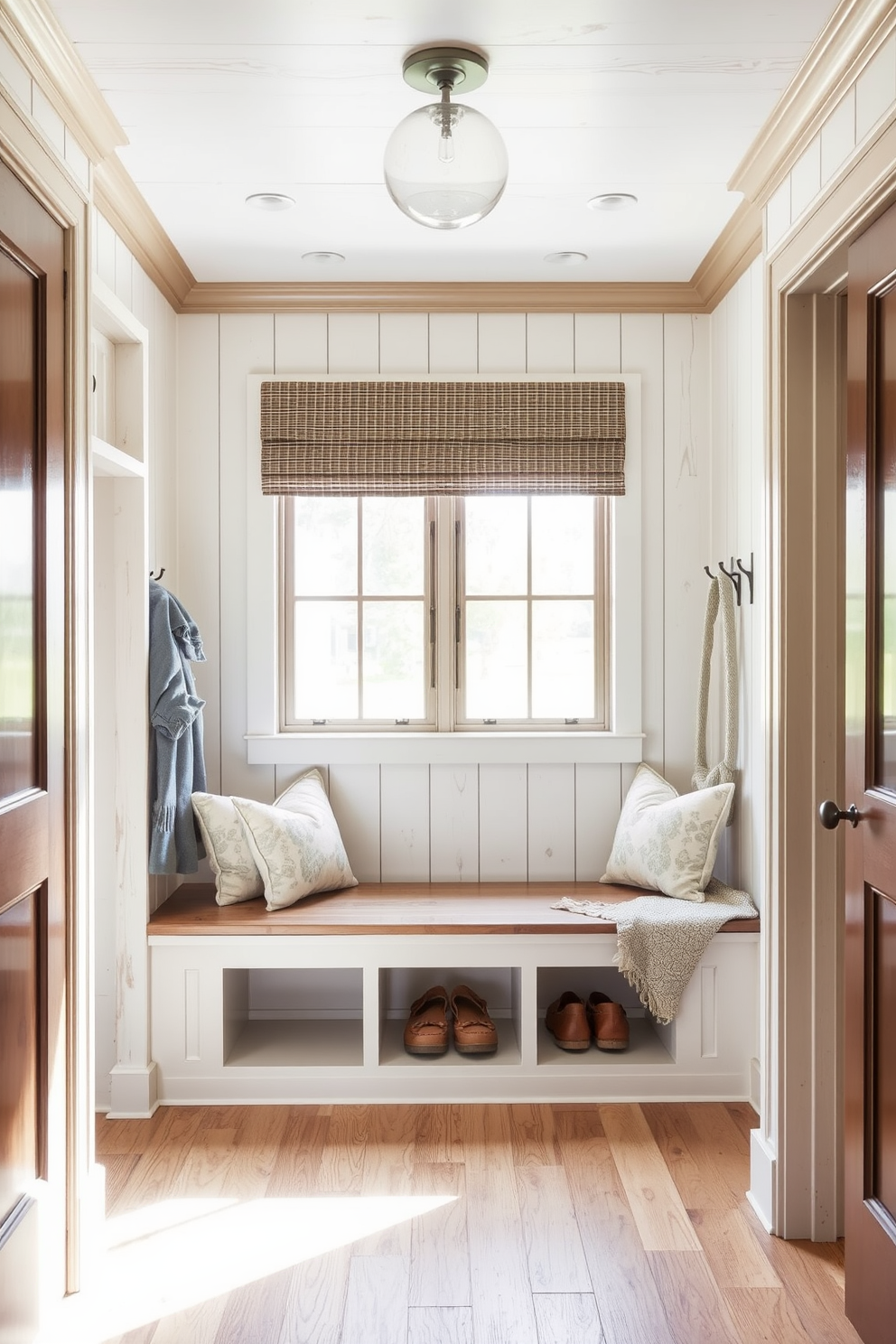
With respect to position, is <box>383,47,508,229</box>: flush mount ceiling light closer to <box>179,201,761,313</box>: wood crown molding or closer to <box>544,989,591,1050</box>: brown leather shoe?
<box>179,201,761,313</box>: wood crown molding

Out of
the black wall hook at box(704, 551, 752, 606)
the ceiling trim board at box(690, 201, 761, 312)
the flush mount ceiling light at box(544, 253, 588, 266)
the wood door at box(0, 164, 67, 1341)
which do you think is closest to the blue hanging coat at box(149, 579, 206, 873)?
the wood door at box(0, 164, 67, 1341)

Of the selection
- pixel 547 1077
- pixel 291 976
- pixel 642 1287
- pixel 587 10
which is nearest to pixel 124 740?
pixel 291 976

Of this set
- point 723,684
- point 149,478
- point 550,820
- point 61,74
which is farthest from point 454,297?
point 550,820

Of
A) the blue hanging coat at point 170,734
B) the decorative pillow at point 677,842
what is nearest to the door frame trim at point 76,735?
the blue hanging coat at point 170,734

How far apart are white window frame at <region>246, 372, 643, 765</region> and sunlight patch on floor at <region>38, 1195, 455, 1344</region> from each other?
1.43 meters

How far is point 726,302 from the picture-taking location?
336 cm

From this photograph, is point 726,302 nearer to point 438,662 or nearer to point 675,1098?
point 438,662

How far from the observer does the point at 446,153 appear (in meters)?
2.12

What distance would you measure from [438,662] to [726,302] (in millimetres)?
1494

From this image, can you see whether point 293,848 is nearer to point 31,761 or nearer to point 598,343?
point 31,761

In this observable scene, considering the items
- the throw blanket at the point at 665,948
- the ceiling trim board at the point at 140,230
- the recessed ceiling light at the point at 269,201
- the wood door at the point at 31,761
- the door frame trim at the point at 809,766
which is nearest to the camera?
the wood door at the point at 31,761

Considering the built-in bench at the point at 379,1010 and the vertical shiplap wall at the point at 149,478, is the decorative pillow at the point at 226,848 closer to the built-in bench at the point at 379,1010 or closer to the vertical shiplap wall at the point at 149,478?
the built-in bench at the point at 379,1010

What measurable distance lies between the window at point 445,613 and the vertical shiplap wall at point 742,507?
0.42 m

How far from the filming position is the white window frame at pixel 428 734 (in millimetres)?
3566
